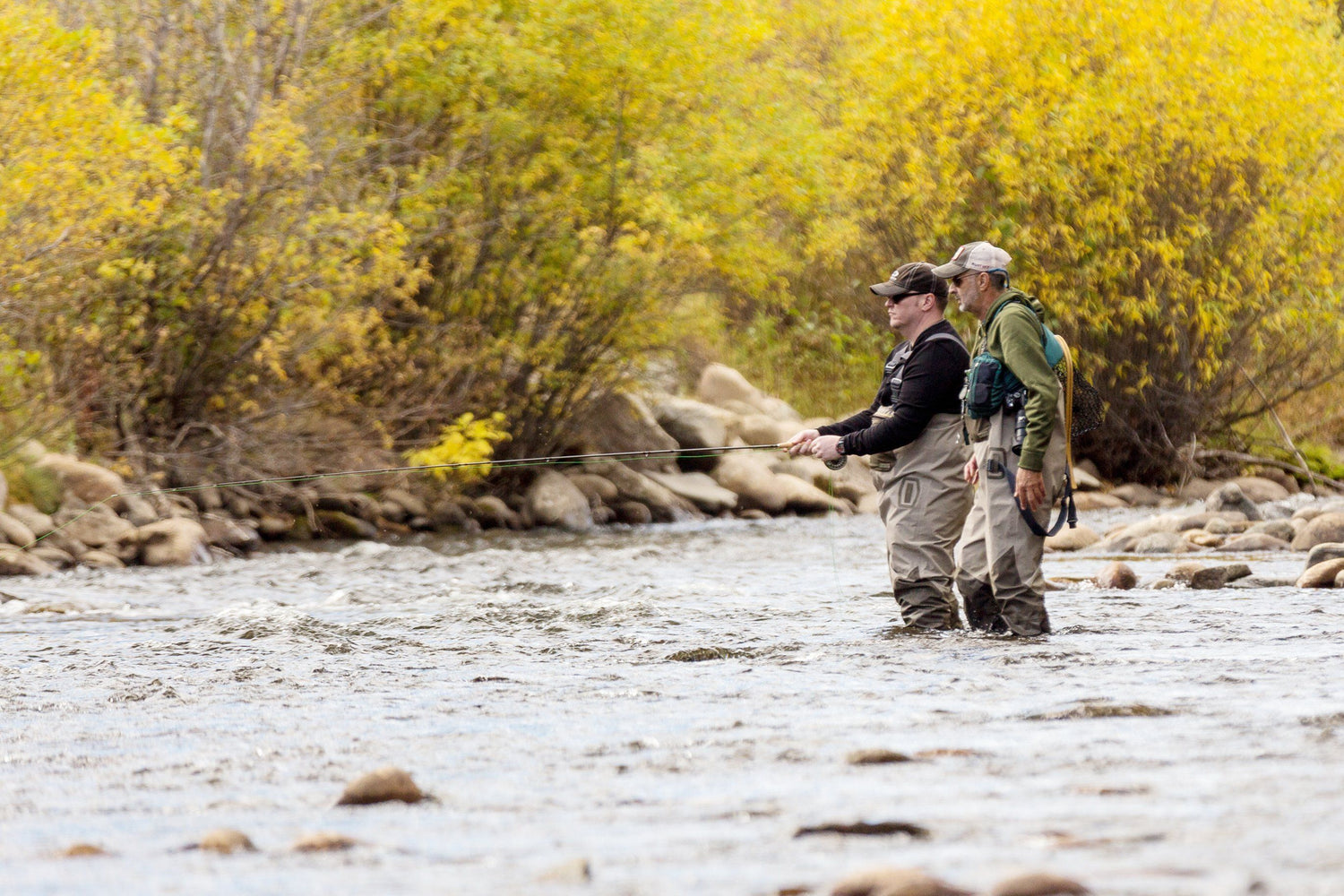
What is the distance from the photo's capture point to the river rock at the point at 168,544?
1450 centimetres

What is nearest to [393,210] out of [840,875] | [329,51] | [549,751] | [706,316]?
[329,51]

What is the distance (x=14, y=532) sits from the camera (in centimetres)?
1405

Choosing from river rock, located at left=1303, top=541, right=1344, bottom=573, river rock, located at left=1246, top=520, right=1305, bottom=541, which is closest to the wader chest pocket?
river rock, located at left=1303, top=541, right=1344, bottom=573

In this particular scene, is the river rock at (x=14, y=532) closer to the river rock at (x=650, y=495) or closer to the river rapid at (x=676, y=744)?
the river rapid at (x=676, y=744)

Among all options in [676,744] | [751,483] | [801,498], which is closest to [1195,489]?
[801,498]

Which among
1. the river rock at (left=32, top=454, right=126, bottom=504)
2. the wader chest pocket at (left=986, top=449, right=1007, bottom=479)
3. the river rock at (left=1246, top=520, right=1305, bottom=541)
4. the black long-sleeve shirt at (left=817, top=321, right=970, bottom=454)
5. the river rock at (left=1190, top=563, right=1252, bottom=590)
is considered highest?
the black long-sleeve shirt at (left=817, top=321, right=970, bottom=454)

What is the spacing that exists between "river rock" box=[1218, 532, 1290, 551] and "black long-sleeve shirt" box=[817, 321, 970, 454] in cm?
701

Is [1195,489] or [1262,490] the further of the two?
[1195,489]

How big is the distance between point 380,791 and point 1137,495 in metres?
18.2

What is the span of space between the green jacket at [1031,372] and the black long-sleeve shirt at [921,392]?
1.29 feet

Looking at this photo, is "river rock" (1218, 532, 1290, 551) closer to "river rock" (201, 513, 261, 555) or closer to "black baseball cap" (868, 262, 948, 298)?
"black baseball cap" (868, 262, 948, 298)

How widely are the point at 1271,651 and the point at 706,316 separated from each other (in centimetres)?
1702

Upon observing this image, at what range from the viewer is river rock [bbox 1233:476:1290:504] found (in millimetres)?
20406

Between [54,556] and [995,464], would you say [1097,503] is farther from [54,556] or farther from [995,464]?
[995,464]
